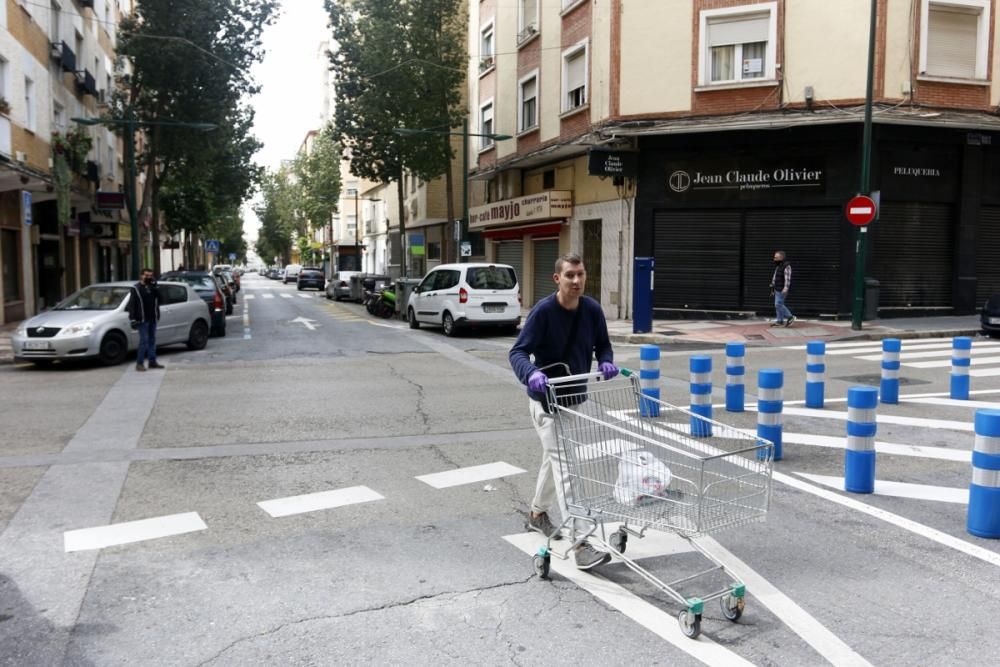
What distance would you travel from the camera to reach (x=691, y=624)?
3.69 metres

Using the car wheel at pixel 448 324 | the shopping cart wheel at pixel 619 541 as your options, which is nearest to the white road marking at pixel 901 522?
the shopping cart wheel at pixel 619 541

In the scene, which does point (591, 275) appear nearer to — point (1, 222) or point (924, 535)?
point (1, 222)

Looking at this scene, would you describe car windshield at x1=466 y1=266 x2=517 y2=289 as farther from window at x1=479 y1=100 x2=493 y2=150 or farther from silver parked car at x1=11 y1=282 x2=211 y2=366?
window at x1=479 y1=100 x2=493 y2=150

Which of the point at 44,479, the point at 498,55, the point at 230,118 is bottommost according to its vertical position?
the point at 44,479

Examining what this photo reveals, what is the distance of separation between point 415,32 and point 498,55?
127 inches

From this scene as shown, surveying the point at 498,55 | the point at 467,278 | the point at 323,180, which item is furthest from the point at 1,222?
the point at 323,180

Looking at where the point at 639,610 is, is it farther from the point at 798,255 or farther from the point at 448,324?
the point at 798,255

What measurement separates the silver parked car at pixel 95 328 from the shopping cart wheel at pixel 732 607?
1220 cm

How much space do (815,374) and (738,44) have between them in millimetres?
13746

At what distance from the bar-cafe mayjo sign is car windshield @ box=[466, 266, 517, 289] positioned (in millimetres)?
6943

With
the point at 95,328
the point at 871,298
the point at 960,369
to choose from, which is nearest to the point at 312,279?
the point at 871,298

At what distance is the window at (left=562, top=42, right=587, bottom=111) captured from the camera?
23.7 m

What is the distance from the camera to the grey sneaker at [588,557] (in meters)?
4.55

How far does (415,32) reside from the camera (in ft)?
98.8
